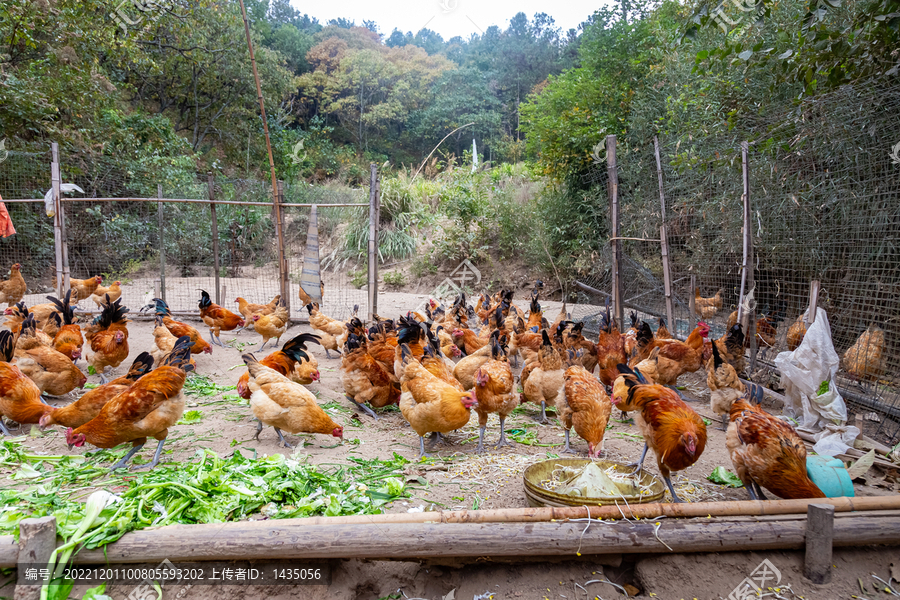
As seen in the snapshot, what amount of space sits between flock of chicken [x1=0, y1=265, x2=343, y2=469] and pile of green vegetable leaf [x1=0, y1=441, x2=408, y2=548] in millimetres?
300

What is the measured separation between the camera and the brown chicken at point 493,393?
4.52m

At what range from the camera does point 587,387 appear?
4.29m

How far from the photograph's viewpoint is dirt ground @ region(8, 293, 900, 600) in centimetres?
269

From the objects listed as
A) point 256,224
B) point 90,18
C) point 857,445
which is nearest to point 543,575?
point 857,445

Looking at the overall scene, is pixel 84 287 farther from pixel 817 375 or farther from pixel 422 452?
pixel 817 375

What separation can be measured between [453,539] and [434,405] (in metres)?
1.70

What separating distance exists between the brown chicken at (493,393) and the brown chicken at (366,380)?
137cm

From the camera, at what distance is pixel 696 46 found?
930 centimetres

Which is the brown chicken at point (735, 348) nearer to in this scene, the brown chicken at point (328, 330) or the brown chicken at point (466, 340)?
the brown chicken at point (466, 340)

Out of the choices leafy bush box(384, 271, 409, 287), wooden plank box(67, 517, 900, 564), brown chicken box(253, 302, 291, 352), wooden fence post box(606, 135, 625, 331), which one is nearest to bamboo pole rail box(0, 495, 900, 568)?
wooden plank box(67, 517, 900, 564)

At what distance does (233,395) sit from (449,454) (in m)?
2.81

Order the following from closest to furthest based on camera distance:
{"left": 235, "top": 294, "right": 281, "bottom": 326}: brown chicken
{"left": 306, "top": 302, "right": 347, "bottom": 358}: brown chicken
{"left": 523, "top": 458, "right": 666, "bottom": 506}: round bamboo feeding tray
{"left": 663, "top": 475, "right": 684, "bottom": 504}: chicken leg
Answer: {"left": 523, "top": 458, "right": 666, "bottom": 506}: round bamboo feeding tray
{"left": 663, "top": 475, "right": 684, "bottom": 504}: chicken leg
{"left": 306, "top": 302, "right": 347, "bottom": 358}: brown chicken
{"left": 235, "top": 294, "right": 281, "bottom": 326}: brown chicken

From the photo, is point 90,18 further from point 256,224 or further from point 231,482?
point 231,482

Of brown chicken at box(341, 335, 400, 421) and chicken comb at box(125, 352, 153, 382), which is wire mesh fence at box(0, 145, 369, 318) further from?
chicken comb at box(125, 352, 153, 382)
